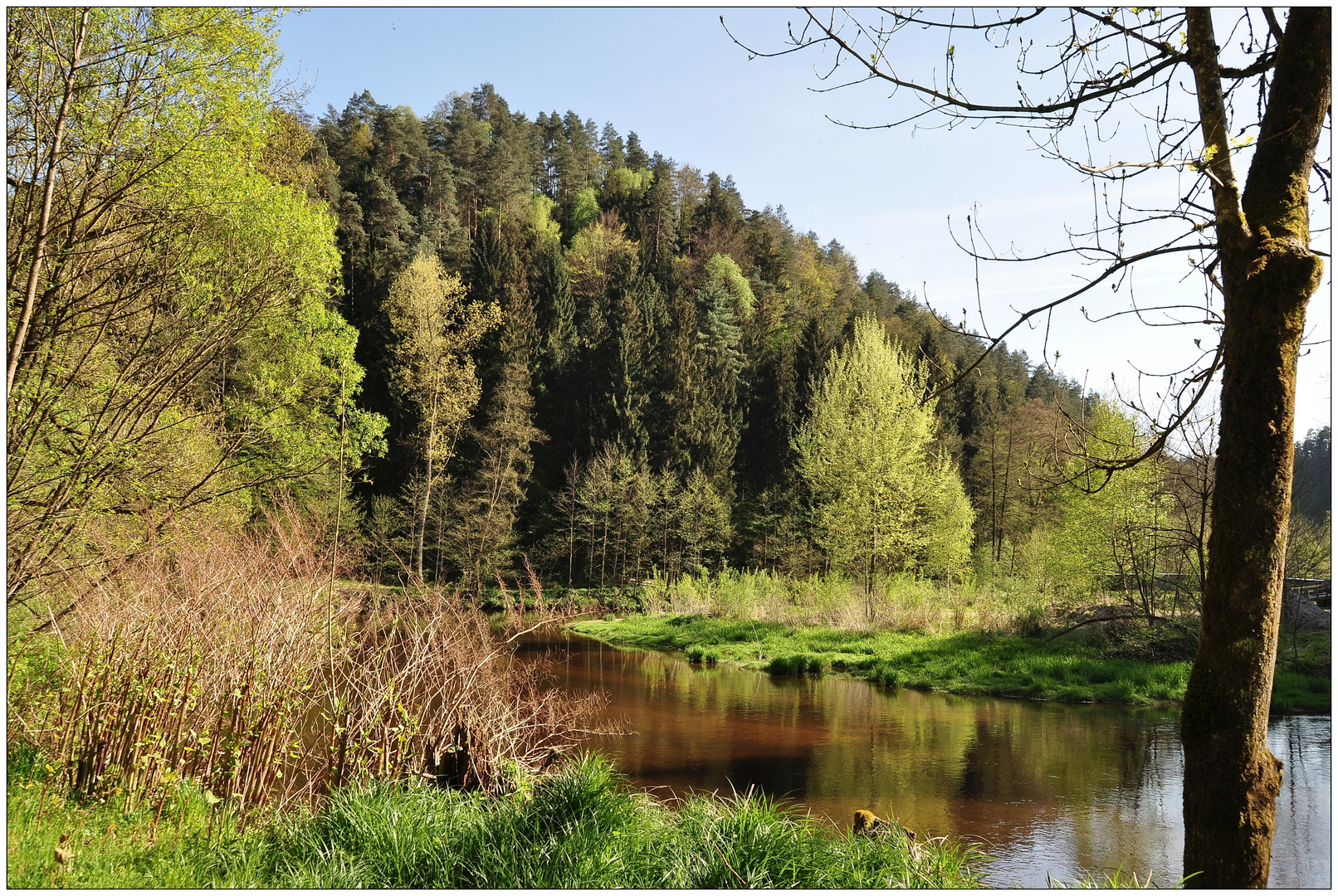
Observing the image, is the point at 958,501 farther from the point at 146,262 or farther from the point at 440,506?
the point at 146,262

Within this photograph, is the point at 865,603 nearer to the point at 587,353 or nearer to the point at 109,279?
the point at 109,279

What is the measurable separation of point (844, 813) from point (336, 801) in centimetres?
513

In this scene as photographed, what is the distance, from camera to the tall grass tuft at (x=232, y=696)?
5.08 meters

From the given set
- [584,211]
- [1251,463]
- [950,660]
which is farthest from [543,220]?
[1251,463]

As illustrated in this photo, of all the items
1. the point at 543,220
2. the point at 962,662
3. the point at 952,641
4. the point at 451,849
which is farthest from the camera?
the point at 543,220

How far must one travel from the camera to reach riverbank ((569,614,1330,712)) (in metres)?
13.6

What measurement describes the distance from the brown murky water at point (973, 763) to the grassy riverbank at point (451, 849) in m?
Result: 2.96

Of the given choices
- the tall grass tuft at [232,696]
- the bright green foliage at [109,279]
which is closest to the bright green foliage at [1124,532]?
the tall grass tuft at [232,696]

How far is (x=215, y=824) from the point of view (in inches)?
179

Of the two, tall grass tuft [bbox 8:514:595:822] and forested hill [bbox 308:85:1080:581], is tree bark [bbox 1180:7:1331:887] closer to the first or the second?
tall grass tuft [bbox 8:514:595:822]

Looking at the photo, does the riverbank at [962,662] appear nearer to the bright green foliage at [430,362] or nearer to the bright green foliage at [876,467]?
the bright green foliage at [876,467]

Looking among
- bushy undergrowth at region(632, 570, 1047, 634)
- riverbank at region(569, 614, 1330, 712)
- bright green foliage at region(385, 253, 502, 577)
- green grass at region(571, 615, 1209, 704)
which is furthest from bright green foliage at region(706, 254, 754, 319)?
green grass at region(571, 615, 1209, 704)

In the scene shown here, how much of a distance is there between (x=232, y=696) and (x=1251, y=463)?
5.92 meters

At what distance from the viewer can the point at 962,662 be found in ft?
50.6
